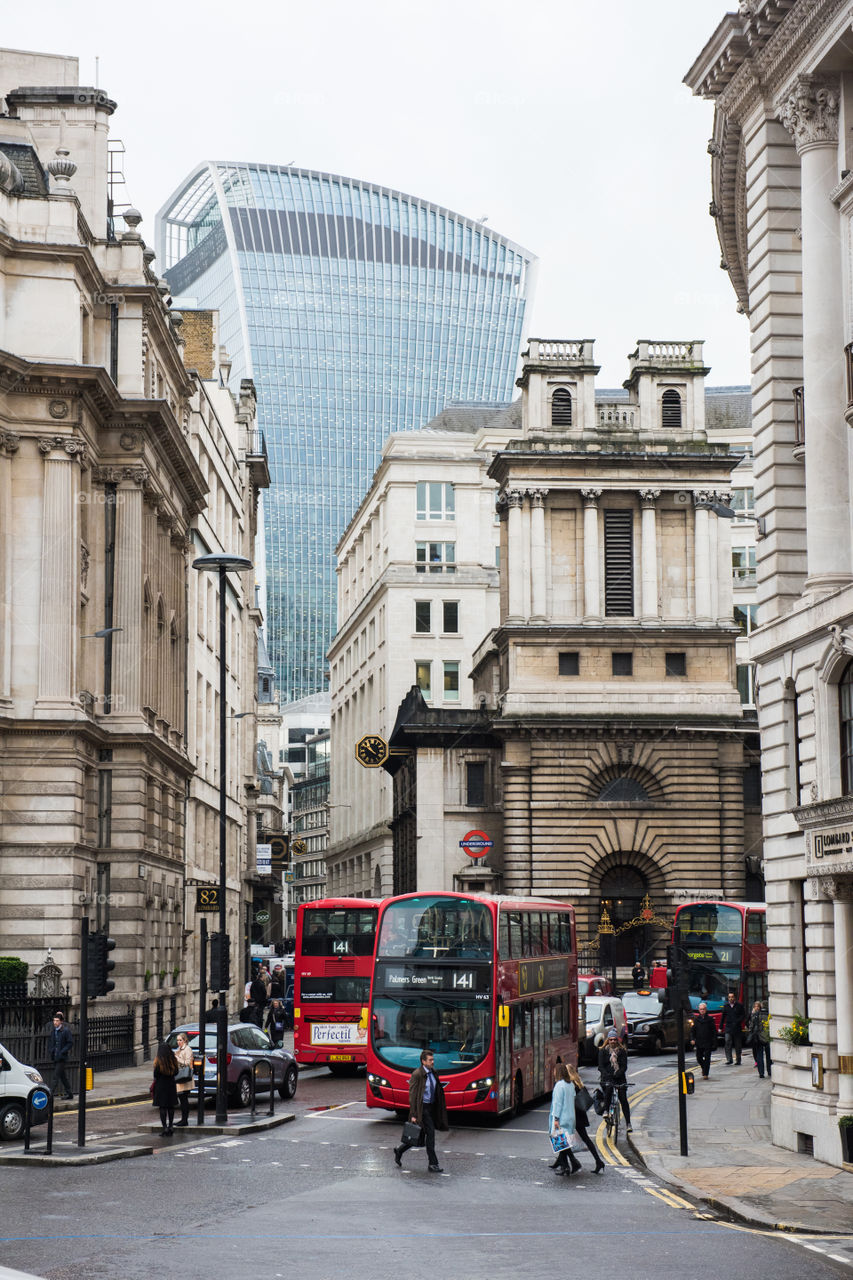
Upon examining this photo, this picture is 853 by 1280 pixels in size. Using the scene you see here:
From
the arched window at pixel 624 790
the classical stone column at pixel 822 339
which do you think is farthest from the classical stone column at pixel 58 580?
the arched window at pixel 624 790

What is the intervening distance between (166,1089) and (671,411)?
52.7 metres

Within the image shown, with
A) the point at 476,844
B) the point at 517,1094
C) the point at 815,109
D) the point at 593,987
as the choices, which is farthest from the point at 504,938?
the point at 476,844

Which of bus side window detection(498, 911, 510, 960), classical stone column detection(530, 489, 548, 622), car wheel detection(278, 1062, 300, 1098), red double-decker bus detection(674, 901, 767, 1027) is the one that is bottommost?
car wheel detection(278, 1062, 300, 1098)

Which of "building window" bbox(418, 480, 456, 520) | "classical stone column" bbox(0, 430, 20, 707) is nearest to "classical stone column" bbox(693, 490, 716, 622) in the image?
"building window" bbox(418, 480, 456, 520)

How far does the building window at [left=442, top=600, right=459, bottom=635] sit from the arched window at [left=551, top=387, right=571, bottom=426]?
786 inches

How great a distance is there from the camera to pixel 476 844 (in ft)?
226

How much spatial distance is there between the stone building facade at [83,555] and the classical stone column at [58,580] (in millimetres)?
49

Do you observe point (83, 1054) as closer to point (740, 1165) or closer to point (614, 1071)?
point (614, 1071)

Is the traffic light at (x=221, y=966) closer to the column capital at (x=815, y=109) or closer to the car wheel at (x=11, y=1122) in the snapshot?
the car wheel at (x=11, y=1122)

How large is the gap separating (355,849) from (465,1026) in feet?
240

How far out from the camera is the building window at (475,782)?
7394 centimetres

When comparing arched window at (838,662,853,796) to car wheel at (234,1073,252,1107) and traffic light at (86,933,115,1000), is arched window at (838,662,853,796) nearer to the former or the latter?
traffic light at (86,933,115,1000)

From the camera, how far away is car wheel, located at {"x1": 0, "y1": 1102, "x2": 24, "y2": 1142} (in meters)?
26.7

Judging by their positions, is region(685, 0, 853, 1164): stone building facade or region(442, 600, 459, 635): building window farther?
region(442, 600, 459, 635): building window
